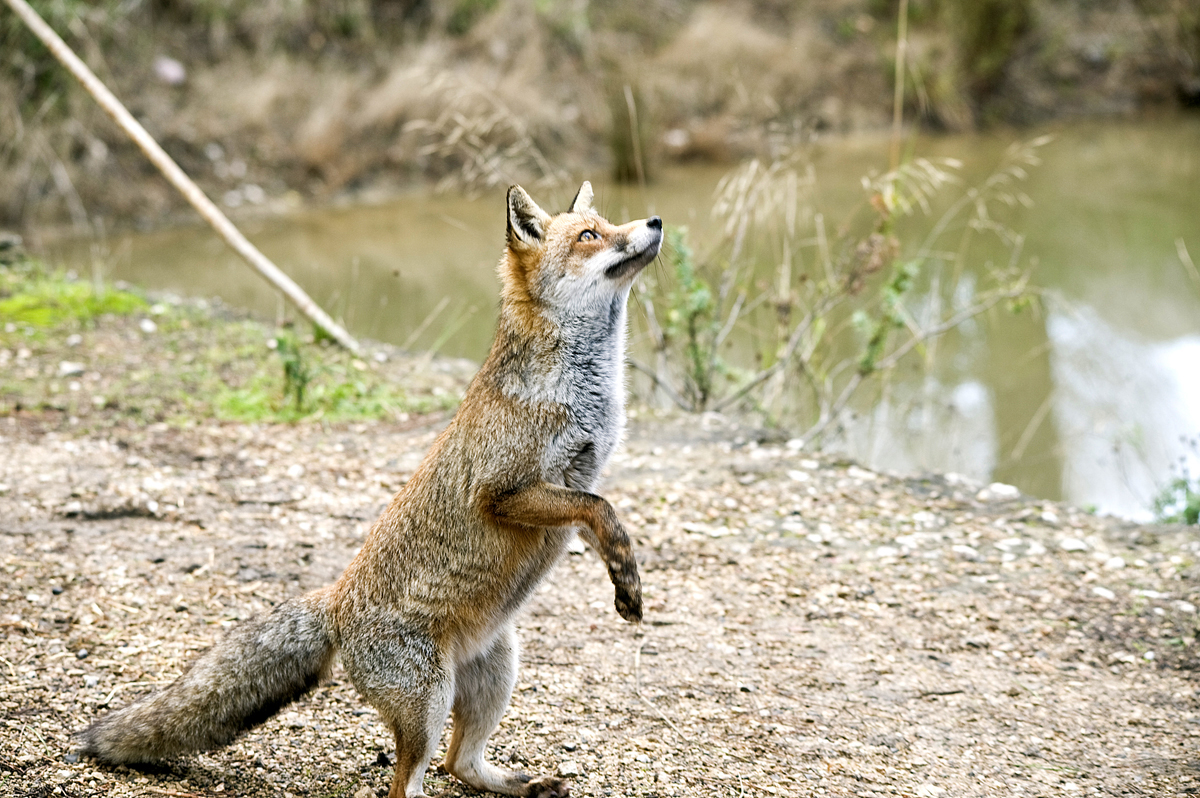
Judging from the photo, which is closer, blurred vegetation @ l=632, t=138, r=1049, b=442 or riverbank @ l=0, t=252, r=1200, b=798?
riverbank @ l=0, t=252, r=1200, b=798

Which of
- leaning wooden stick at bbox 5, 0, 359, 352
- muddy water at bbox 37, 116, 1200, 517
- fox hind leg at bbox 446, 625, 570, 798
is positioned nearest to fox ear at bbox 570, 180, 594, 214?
muddy water at bbox 37, 116, 1200, 517

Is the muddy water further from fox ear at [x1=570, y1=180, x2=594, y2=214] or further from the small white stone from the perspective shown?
the small white stone

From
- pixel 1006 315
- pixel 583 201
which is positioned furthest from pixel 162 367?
pixel 1006 315

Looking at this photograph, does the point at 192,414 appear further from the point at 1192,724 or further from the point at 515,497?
the point at 1192,724

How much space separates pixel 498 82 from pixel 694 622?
44.9 ft

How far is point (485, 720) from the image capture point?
11.9ft

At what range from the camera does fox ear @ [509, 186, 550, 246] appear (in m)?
3.76

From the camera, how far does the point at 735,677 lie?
4508 millimetres

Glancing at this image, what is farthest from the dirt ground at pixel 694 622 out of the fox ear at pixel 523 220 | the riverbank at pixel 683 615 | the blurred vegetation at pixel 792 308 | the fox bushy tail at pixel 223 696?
the fox ear at pixel 523 220

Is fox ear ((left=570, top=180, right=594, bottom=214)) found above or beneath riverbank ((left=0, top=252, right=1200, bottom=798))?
above

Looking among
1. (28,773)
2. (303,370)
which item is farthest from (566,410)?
(303,370)

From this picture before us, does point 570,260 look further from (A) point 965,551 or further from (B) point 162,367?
(B) point 162,367

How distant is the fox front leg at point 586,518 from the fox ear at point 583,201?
1.12 metres

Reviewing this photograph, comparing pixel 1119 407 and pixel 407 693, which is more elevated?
pixel 407 693
